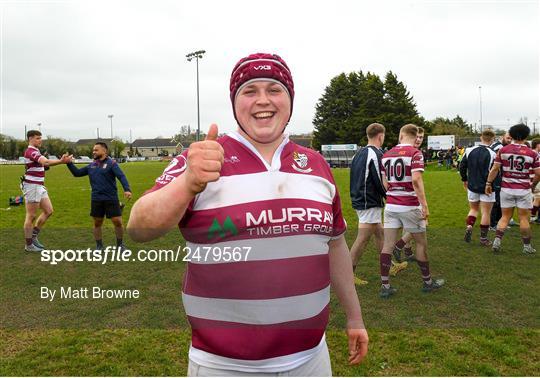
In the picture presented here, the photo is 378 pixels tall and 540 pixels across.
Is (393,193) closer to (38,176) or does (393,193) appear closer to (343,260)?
(343,260)

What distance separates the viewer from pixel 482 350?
4.13 metres

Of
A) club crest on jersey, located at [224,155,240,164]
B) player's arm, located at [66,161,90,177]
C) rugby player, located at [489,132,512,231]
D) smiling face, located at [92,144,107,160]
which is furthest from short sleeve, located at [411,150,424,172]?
player's arm, located at [66,161,90,177]

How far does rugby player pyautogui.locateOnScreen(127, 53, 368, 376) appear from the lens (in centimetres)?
166

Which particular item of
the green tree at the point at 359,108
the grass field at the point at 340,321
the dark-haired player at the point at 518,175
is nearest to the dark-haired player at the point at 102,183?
the grass field at the point at 340,321

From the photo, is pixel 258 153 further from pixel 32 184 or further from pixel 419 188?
pixel 32 184

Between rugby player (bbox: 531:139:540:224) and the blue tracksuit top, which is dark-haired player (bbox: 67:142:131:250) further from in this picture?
rugby player (bbox: 531:139:540:224)

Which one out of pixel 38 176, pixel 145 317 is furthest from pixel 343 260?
pixel 38 176

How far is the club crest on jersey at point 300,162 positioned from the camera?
1910mm

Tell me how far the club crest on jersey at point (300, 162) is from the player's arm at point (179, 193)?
0.47 meters

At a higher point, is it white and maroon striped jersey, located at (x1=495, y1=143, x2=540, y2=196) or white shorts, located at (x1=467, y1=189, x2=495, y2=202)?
white and maroon striped jersey, located at (x1=495, y1=143, x2=540, y2=196)

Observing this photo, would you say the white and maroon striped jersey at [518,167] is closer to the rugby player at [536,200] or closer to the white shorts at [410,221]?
the white shorts at [410,221]

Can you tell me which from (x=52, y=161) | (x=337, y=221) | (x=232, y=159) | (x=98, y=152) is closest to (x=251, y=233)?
(x=232, y=159)

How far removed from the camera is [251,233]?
1.68 meters

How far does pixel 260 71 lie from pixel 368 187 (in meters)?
4.53
